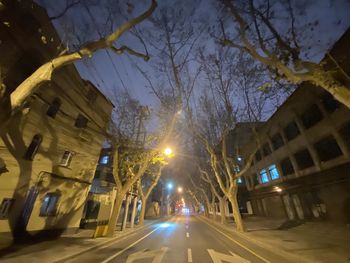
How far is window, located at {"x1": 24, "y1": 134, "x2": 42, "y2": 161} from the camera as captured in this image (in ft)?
36.3

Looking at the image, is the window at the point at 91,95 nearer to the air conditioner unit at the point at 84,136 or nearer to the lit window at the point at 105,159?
the air conditioner unit at the point at 84,136

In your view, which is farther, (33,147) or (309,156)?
(309,156)

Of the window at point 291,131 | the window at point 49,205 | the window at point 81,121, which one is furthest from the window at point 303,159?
the window at point 49,205

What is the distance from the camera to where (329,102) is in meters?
15.6

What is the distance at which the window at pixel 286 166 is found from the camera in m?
21.4

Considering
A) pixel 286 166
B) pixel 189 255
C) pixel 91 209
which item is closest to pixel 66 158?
pixel 189 255

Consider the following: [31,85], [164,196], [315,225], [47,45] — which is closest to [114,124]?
[47,45]

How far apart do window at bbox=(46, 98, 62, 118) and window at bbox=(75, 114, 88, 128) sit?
2.14m

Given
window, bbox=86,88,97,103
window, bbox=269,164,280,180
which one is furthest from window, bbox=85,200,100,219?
window, bbox=269,164,280,180

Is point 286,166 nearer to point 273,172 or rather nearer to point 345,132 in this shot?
point 273,172

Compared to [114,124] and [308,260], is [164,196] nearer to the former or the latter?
[114,124]

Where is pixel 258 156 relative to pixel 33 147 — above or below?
above

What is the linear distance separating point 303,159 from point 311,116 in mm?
4859

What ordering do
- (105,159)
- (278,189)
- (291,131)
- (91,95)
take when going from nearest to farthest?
(91,95), (291,131), (278,189), (105,159)
